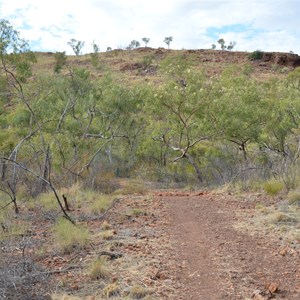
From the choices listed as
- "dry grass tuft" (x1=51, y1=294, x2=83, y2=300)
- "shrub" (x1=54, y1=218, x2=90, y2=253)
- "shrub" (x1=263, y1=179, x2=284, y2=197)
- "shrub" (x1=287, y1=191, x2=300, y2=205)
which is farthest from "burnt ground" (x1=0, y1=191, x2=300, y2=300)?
"shrub" (x1=263, y1=179, x2=284, y2=197)

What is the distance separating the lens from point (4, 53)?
9.20 meters

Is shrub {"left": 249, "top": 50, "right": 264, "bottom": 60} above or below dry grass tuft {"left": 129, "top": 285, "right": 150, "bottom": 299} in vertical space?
above

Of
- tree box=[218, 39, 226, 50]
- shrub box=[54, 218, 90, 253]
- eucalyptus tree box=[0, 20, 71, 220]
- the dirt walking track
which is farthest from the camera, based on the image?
tree box=[218, 39, 226, 50]

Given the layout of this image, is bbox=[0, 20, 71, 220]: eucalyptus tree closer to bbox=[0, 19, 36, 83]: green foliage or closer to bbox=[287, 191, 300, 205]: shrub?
bbox=[0, 19, 36, 83]: green foliage

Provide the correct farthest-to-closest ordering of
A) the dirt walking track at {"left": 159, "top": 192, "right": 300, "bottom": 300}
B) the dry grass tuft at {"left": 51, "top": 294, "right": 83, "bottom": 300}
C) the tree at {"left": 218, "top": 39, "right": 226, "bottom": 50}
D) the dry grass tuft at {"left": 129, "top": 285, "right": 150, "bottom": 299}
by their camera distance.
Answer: the tree at {"left": 218, "top": 39, "right": 226, "bottom": 50} < the dirt walking track at {"left": 159, "top": 192, "right": 300, "bottom": 300} < the dry grass tuft at {"left": 129, "top": 285, "right": 150, "bottom": 299} < the dry grass tuft at {"left": 51, "top": 294, "right": 83, "bottom": 300}

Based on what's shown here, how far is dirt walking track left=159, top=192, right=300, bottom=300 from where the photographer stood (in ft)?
17.5

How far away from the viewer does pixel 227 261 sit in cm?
641

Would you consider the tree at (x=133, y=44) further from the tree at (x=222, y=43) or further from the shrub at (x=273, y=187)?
the shrub at (x=273, y=187)

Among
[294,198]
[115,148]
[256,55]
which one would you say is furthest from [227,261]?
[256,55]

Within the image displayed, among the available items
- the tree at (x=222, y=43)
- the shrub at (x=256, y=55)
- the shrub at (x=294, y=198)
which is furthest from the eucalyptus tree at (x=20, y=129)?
the tree at (x=222, y=43)

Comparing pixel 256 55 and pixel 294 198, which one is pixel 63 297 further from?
pixel 256 55

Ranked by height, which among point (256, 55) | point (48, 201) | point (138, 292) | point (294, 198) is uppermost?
point (256, 55)

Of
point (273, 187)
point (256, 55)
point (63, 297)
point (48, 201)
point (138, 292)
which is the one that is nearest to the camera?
point (63, 297)

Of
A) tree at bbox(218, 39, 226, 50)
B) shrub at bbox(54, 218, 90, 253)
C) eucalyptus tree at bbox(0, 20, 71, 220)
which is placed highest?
tree at bbox(218, 39, 226, 50)
